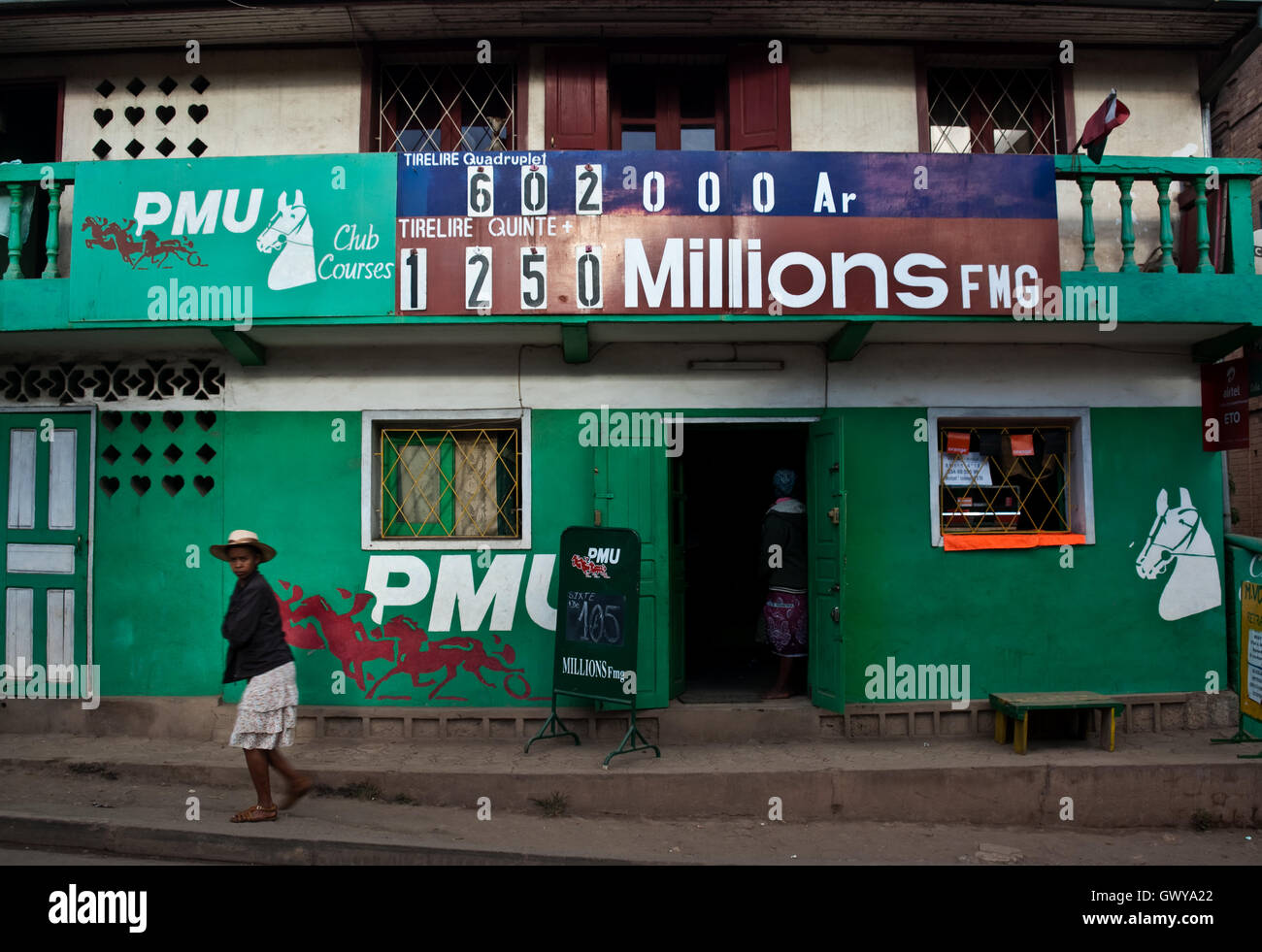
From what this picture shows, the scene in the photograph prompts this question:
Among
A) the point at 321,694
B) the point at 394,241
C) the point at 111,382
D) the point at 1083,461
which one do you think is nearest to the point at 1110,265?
the point at 1083,461

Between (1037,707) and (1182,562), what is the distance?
2103 mm

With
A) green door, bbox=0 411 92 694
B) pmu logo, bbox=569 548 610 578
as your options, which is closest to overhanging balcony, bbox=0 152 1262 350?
green door, bbox=0 411 92 694

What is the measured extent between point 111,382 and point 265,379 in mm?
1385

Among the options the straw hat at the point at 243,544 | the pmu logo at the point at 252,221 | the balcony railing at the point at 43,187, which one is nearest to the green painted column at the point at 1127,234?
the pmu logo at the point at 252,221

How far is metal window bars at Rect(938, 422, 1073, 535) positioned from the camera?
7.31 m

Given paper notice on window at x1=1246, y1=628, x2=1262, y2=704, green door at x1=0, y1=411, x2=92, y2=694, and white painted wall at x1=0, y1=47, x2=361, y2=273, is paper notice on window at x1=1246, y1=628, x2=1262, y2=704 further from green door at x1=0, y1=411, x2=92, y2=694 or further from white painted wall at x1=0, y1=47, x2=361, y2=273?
green door at x1=0, y1=411, x2=92, y2=694

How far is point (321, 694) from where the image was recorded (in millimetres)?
7023

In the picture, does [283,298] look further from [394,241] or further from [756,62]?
[756,62]

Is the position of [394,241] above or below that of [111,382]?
above

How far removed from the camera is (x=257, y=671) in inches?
213

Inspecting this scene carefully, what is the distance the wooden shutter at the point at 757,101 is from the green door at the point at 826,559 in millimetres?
2532

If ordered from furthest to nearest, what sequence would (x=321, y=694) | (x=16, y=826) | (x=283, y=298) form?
1. (x=321, y=694)
2. (x=283, y=298)
3. (x=16, y=826)

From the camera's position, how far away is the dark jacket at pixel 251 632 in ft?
17.7

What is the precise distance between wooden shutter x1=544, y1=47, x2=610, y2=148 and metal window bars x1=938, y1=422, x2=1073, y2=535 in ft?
13.0
